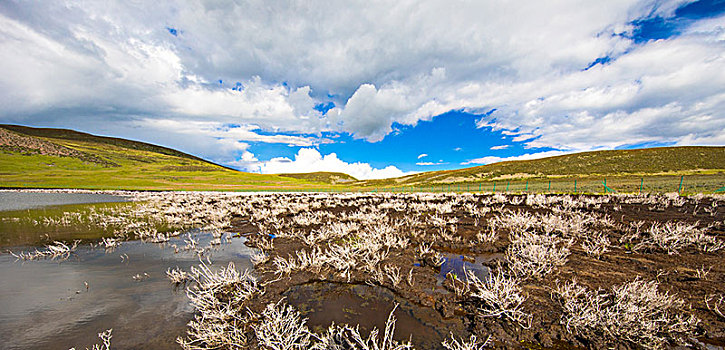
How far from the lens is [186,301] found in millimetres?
4805

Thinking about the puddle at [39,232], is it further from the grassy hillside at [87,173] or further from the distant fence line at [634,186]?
the grassy hillside at [87,173]

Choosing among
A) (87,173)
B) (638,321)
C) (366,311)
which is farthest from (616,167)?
(87,173)

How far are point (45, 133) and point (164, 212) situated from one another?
26805 cm

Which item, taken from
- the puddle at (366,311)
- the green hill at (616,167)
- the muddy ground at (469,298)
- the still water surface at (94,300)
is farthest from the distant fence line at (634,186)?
the still water surface at (94,300)

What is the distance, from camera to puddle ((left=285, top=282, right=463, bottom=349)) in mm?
3686

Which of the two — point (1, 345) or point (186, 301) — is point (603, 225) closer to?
point (186, 301)

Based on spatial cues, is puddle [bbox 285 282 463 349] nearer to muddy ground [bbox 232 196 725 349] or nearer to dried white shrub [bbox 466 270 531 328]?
muddy ground [bbox 232 196 725 349]

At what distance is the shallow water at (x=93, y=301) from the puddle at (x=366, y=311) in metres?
2.00

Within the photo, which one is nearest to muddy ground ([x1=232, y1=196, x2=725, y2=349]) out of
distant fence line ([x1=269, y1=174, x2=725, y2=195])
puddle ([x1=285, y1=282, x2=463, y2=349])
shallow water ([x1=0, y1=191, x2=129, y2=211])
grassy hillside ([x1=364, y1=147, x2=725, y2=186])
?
puddle ([x1=285, y1=282, x2=463, y2=349])

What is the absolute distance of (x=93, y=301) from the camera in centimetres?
471

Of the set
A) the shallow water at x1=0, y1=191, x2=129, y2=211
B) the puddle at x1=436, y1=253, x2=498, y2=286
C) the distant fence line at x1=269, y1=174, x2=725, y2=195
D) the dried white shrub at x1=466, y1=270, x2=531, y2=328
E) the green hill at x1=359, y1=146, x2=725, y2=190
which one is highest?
the green hill at x1=359, y1=146, x2=725, y2=190

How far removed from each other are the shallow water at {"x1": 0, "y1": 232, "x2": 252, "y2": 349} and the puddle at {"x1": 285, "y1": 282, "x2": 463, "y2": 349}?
2.00 metres

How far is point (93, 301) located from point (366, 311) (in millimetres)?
5314

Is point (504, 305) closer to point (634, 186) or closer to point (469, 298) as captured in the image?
point (469, 298)
